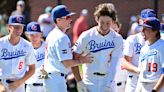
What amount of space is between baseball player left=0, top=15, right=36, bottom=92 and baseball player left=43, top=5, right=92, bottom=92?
0.57 meters

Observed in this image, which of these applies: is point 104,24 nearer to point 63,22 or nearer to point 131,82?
point 63,22

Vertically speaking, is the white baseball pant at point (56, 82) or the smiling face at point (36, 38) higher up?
the smiling face at point (36, 38)

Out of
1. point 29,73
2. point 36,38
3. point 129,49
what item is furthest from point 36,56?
point 129,49

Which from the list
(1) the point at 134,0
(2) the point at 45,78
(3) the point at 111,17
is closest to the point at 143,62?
(3) the point at 111,17

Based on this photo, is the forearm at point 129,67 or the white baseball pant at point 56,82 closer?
the white baseball pant at point 56,82

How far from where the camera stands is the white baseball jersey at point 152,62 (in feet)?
25.7

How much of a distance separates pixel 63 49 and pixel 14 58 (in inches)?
39.9

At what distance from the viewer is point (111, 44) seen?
334 inches

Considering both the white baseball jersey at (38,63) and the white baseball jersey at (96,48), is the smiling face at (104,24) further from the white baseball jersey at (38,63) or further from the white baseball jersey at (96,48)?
the white baseball jersey at (38,63)

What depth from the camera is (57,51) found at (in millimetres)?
8078

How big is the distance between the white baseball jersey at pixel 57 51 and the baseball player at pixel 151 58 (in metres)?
0.98

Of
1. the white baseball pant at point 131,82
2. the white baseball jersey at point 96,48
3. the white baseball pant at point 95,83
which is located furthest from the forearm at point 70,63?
the white baseball pant at point 131,82

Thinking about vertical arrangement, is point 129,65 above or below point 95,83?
above

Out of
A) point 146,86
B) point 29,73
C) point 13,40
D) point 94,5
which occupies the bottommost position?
point 146,86
